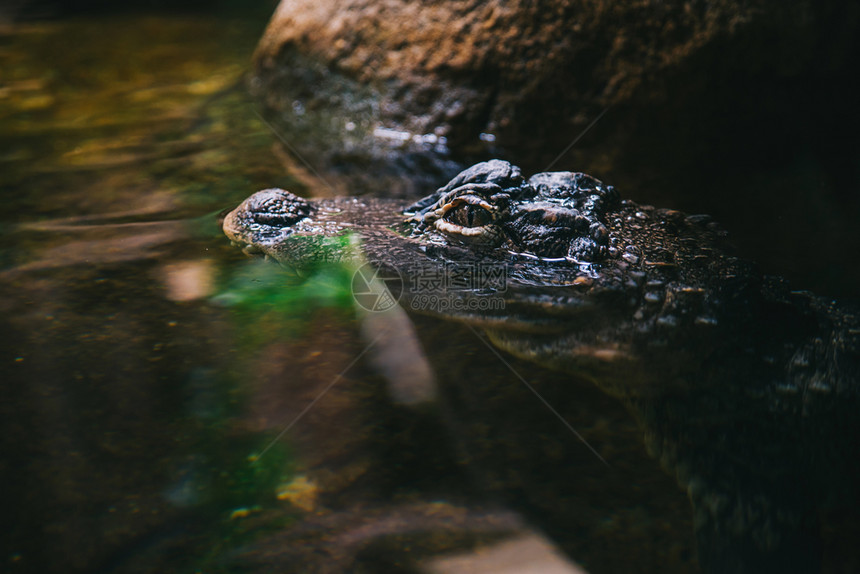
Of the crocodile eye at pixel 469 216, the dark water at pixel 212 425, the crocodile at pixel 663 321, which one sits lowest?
the dark water at pixel 212 425

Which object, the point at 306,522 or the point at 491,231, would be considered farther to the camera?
the point at 491,231

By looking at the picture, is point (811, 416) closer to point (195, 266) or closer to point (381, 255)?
point (381, 255)

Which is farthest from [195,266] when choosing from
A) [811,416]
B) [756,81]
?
[756,81]

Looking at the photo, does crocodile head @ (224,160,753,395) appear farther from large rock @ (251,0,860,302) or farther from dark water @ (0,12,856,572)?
large rock @ (251,0,860,302)

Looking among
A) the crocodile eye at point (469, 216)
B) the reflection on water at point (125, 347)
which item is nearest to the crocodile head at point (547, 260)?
the crocodile eye at point (469, 216)

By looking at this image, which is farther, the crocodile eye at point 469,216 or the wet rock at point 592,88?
the wet rock at point 592,88

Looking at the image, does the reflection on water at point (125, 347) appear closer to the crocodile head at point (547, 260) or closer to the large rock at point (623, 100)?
the crocodile head at point (547, 260)

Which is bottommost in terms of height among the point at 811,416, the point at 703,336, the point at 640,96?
the point at 811,416

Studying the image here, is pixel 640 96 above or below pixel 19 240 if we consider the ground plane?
above
